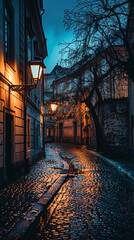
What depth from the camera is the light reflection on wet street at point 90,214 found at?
3.42 m

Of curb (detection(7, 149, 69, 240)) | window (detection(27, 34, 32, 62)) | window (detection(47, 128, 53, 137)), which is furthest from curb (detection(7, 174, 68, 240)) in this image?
window (detection(47, 128, 53, 137))

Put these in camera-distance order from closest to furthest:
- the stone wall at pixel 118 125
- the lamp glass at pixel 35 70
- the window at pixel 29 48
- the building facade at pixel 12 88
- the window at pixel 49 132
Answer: the building facade at pixel 12 88, the lamp glass at pixel 35 70, the window at pixel 29 48, the stone wall at pixel 118 125, the window at pixel 49 132

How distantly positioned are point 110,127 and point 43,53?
314 inches

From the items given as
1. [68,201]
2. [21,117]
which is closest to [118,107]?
[21,117]

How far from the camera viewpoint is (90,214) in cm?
427

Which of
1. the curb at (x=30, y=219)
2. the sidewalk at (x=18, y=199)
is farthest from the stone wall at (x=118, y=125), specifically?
the curb at (x=30, y=219)

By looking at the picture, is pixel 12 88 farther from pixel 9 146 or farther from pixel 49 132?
pixel 49 132

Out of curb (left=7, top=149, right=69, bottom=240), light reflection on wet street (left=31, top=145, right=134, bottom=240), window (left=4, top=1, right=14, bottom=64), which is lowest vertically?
light reflection on wet street (left=31, top=145, right=134, bottom=240)

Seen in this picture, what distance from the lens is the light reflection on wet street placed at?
3.42 metres

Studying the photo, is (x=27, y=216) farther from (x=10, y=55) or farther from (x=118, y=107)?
(x=118, y=107)

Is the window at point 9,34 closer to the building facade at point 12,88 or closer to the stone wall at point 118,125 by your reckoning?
the building facade at point 12,88

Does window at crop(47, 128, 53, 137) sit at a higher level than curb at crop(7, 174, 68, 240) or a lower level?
higher

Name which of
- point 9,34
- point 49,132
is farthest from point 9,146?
point 49,132

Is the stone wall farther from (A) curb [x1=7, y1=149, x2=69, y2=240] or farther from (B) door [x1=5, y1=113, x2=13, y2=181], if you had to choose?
(A) curb [x1=7, y1=149, x2=69, y2=240]
